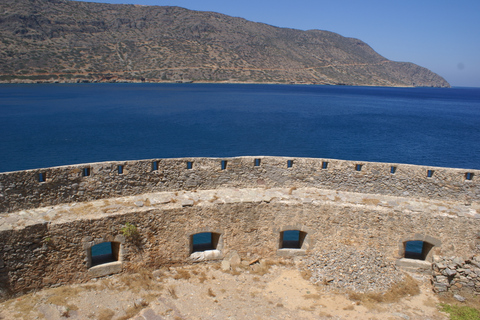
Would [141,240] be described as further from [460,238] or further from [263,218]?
[460,238]

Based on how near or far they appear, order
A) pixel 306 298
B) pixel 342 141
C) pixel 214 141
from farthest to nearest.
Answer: pixel 342 141 → pixel 214 141 → pixel 306 298

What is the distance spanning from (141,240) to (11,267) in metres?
3.15

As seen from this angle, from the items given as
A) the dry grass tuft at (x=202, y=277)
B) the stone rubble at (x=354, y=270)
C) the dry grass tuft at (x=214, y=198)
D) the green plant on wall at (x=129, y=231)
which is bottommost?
the dry grass tuft at (x=202, y=277)

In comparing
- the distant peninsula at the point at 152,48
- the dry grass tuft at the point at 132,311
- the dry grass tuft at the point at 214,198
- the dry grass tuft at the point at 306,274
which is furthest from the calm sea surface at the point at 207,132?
the distant peninsula at the point at 152,48

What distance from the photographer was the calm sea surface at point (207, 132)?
29.7 m

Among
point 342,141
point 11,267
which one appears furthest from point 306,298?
point 342,141

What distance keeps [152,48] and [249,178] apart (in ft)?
292

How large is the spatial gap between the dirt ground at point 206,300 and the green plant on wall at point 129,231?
1.12 m

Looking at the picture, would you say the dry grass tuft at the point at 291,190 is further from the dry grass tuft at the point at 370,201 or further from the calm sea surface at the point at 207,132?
the calm sea surface at the point at 207,132

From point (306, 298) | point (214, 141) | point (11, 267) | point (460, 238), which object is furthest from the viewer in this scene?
point (214, 141)

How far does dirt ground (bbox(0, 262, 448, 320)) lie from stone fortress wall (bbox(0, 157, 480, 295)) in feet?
1.39

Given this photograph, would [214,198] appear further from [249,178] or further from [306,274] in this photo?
[306,274]

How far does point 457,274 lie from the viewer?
10.4 metres

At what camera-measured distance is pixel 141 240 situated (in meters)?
10.4
